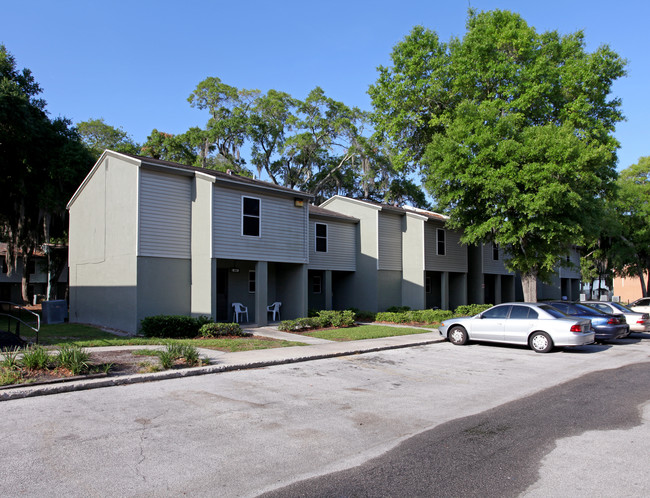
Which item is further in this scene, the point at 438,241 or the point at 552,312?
the point at 438,241

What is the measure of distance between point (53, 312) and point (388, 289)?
16.1m

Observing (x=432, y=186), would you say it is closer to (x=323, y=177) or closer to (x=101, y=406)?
(x=101, y=406)

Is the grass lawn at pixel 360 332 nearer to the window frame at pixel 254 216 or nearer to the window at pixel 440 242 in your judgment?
the window frame at pixel 254 216

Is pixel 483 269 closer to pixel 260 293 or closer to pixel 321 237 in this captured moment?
pixel 321 237

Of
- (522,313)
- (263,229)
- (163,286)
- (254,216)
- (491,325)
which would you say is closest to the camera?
(522,313)

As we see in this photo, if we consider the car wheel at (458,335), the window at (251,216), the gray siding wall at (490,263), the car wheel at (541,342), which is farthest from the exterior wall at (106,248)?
the gray siding wall at (490,263)

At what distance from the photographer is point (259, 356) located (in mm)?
12031

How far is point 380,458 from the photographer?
532 cm

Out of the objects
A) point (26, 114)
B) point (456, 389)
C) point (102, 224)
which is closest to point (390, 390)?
point (456, 389)

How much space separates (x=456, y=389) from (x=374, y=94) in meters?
23.8

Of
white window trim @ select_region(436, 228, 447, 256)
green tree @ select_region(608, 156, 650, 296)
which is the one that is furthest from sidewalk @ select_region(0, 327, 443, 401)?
green tree @ select_region(608, 156, 650, 296)

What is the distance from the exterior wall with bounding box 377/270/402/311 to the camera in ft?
86.0

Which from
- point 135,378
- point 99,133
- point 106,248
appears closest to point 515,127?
point 106,248

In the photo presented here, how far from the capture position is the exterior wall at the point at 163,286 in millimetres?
17094
